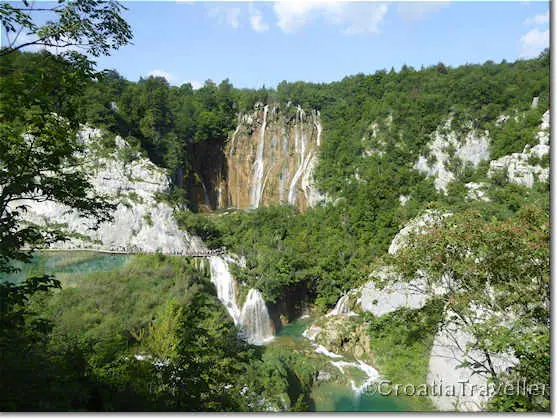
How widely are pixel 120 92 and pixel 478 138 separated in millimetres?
25853

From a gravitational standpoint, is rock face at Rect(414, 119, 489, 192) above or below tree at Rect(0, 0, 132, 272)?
above

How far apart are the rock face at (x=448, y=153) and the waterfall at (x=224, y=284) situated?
1470 centimetres

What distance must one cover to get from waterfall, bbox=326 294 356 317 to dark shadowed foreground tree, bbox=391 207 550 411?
39.4 feet

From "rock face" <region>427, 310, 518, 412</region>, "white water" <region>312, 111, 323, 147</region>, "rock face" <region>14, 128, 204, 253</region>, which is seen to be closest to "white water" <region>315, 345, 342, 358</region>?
"rock face" <region>427, 310, 518, 412</region>

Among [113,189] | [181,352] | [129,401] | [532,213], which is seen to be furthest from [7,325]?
[113,189]

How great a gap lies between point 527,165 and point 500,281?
1799 cm

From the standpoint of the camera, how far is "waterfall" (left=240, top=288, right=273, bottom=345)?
16.5m

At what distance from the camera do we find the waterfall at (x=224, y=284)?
17328 millimetres

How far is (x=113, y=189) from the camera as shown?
22.7 m

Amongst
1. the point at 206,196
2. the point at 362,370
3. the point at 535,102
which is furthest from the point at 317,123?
the point at 362,370

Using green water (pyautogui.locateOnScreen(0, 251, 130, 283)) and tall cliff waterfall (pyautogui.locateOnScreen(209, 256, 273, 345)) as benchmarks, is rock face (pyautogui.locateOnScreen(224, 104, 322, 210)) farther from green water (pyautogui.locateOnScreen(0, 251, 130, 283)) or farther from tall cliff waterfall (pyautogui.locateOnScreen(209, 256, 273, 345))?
green water (pyautogui.locateOnScreen(0, 251, 130, 283))

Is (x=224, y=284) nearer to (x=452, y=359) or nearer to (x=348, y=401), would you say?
(x=348, y=401)

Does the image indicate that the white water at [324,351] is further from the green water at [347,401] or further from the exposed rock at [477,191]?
the exposed rock at [477,191]

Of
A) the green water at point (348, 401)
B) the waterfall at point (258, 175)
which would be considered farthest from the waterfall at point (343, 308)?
the waterfall at point (258, 175)
